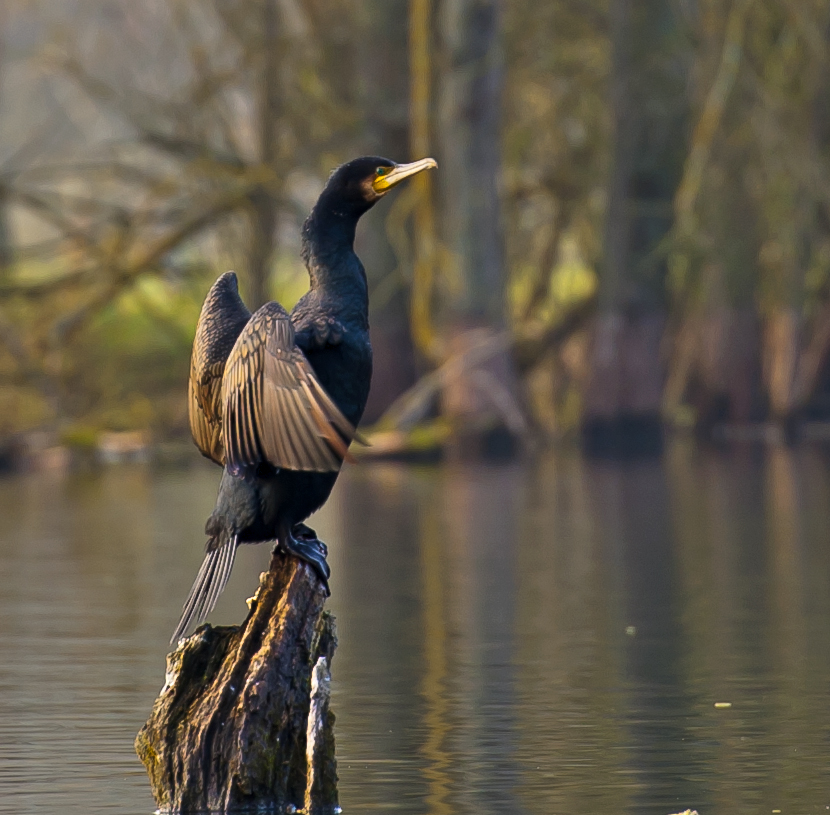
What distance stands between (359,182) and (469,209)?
15467 millimetres

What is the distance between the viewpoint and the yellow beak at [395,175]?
6250 mm

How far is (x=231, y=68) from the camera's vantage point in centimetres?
2269

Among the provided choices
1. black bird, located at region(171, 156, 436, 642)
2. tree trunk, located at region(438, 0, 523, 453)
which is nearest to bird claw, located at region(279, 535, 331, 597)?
black bird, located at region(171, 156, 436, 642)

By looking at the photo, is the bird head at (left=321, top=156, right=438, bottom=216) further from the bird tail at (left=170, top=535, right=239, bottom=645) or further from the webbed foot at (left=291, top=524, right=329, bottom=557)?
the bird tail at (left=170, top=535, right=239, bottom=645)

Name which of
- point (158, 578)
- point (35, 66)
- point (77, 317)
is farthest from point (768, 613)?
point (35, 66)

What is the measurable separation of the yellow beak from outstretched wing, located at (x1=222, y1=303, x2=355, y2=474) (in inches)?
23.9

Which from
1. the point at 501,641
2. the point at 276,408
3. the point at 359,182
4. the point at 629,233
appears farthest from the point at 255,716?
the point at 629,233

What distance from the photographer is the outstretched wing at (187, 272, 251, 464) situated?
6289mm

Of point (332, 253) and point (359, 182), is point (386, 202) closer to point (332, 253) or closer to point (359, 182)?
point (359, 182)

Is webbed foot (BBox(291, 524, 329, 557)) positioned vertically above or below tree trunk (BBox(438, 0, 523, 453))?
below

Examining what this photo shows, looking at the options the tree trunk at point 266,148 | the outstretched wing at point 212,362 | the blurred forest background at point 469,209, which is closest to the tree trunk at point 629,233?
the blurred forest background at point 469,209

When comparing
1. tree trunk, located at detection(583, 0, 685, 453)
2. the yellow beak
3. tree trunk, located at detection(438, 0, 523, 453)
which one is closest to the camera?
the yellow beak

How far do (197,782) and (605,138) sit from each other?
59.2ft

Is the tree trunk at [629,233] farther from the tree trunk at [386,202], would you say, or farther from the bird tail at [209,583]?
the bird tail at [209,583]
